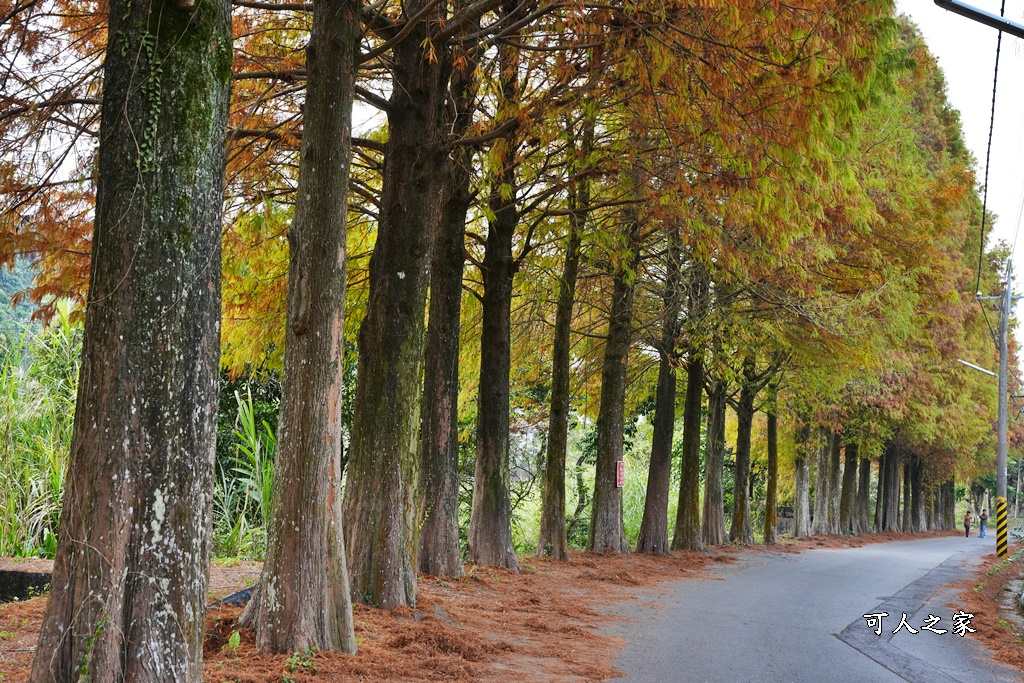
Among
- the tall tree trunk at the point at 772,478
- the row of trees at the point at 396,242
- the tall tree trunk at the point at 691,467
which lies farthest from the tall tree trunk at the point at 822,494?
the row of trees at the point at 396,242

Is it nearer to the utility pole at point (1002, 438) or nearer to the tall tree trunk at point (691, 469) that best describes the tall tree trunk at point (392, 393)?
the tall tree trunk at point (691, 469)

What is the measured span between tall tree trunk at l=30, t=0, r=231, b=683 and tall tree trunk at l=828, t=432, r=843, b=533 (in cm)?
3813

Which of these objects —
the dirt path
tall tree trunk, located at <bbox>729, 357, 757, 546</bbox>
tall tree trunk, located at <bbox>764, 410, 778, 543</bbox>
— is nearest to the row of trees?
the dirt path

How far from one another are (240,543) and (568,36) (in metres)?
8.95

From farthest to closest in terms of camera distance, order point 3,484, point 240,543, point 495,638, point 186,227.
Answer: point 240,543 < point 3,484 < point 495,638 < point 186,227

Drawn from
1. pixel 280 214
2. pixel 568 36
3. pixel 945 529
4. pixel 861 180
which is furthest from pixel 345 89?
pixel 945 529

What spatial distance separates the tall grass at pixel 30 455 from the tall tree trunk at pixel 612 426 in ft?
38.0

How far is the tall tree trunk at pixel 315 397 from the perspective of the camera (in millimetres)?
7391

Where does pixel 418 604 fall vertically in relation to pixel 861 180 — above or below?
below

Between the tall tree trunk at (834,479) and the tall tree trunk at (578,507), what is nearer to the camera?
the tall tree trunk at (578,507)

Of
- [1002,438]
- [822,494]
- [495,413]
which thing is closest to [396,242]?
[495,413]

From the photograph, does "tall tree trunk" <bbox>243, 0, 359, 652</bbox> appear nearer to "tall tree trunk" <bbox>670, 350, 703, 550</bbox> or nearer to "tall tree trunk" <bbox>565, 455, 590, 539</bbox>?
"tall tree trunk" <bbox>670, 350, 703, 550</bbox>

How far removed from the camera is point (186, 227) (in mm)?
5074

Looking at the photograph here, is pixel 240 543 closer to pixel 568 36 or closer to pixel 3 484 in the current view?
pixel 3 484
